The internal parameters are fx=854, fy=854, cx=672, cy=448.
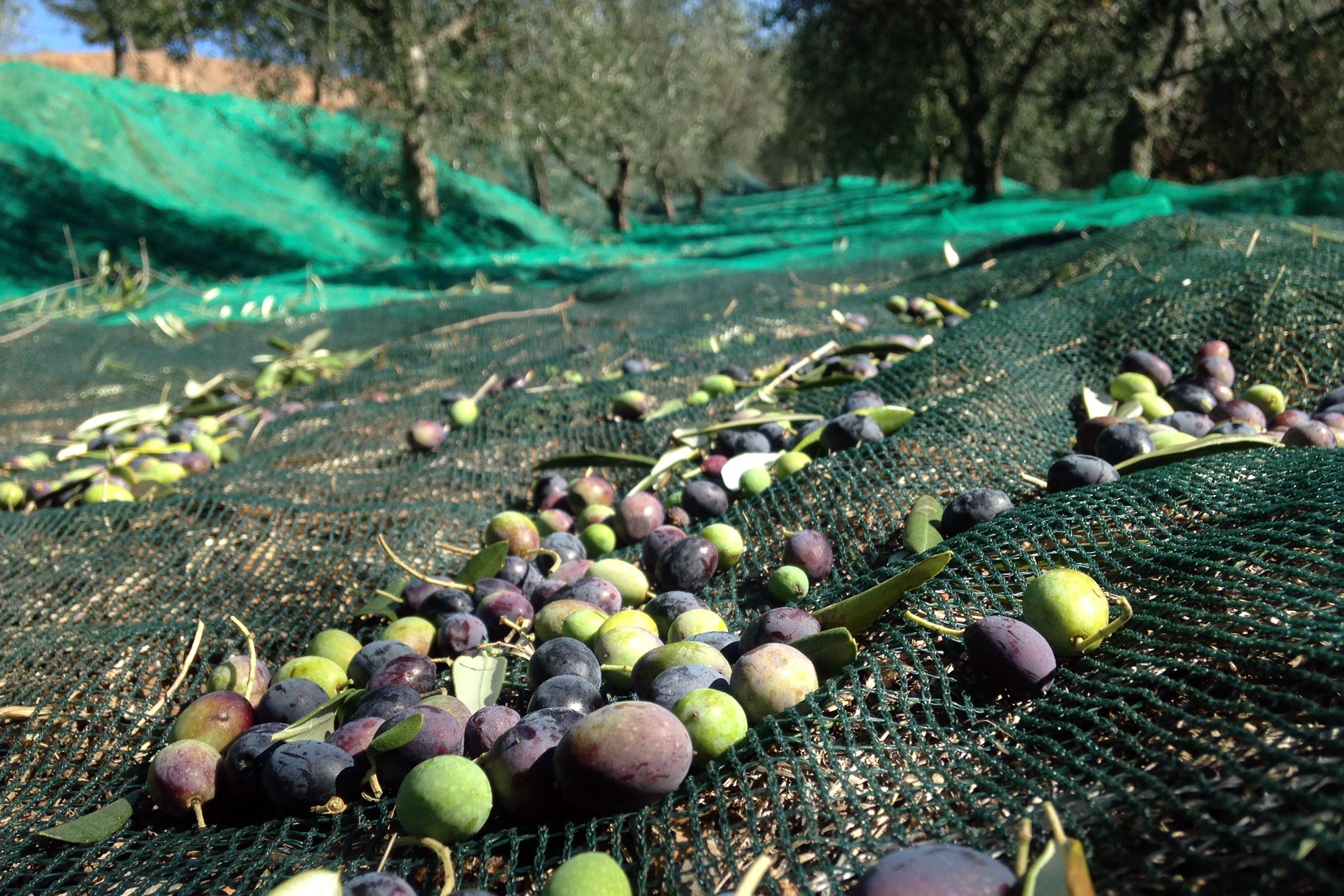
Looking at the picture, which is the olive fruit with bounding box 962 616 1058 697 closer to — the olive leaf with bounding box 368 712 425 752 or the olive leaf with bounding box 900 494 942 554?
the olive leaf with bounding box 900 494 942 554

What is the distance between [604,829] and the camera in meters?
1.06

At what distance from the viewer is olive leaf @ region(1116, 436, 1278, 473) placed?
74.6 inches

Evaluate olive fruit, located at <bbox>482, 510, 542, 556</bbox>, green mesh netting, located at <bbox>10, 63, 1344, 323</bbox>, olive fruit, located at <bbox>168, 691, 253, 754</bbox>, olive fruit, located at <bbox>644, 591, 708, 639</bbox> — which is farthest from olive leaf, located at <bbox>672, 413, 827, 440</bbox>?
green mesh netting, located at <bbox>10, 63, 1344, 323</bbox>

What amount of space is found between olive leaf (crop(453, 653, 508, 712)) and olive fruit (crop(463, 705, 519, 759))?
0.58 feet

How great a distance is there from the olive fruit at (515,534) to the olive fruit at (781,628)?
0.97 metres

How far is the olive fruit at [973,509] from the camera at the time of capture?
1.70 meters

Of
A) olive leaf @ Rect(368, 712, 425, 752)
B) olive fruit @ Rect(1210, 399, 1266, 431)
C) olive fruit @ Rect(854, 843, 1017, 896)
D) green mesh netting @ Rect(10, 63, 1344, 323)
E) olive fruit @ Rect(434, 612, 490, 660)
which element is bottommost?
olive fruit @ Rect(434, 612, 490, 660)

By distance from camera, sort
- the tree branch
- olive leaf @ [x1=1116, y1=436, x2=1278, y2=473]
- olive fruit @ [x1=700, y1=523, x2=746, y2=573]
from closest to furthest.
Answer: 1. olive leaf @ [x1=1116, y1=436, x2=1278, y2=473]
2. olive fruit @ [x1=700, y1=523, x2=746, y2=573]
3. the tree branch

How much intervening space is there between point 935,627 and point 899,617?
0.12 m

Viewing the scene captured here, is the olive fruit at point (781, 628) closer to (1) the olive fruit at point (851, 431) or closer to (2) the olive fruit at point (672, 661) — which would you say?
(2) the olive fruit at point (672, 661)

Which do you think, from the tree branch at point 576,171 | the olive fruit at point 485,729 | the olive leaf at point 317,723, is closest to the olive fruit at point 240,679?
the olive leaf at point 317,723

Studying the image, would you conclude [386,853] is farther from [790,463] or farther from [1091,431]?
[1091,431]

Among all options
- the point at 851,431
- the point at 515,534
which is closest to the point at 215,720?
the point at 515,534

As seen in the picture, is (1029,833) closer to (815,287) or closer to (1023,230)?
(815,287)
